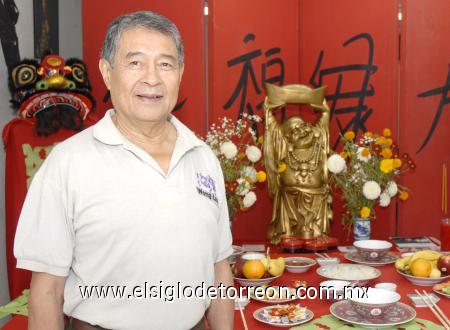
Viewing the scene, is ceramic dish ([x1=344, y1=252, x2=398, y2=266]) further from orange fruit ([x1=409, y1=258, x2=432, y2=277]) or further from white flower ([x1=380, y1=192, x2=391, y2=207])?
white flower ([x1=380, y1=192, x2=391, y2=207])

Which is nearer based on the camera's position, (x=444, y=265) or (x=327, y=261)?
(x=444, y=265)

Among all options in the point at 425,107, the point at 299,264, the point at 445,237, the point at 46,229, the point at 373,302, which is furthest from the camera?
the point at 425,107

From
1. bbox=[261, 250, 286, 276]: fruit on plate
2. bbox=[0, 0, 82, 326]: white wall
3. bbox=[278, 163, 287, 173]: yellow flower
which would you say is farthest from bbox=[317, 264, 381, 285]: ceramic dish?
bbox=[0, 0, 82, 326]: white wall

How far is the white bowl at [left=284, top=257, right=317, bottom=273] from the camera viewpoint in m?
1.81

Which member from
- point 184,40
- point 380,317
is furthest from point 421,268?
point 184,40

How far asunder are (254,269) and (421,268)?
527 mm

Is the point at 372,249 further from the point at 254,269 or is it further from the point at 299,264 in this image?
the point at 254,269

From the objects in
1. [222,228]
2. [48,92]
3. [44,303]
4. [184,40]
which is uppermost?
[184,40]

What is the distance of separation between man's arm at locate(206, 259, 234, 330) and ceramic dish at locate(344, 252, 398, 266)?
0.85m

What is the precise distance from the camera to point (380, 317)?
1.32 metres

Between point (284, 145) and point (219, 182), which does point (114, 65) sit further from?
point (284, 145)

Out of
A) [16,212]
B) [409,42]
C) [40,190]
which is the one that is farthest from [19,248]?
[409,42]

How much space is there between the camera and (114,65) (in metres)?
1.09

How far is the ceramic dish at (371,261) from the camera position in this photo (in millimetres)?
1898
